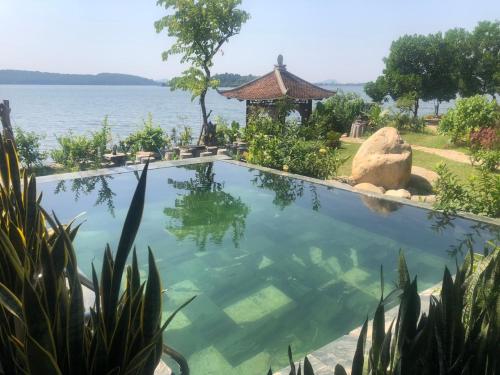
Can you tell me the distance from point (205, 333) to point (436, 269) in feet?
10.1

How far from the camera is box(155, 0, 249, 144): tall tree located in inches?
478

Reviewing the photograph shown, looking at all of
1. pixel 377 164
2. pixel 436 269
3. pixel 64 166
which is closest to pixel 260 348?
pixel 436 269

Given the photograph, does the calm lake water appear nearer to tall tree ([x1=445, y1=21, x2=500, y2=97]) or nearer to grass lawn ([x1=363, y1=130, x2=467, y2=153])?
tall tree ([x1=445, y1=21, x2=500, y2=97])

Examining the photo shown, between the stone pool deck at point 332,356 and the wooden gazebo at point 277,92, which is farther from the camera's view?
the wooden gazebo at point 277,92

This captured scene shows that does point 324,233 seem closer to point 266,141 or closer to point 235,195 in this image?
point 235,195

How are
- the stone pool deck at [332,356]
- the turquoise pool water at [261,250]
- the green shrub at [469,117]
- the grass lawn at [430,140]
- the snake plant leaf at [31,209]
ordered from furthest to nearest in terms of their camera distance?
the grass lawn at [430,140] → the green shrub at [469,117] → the turquoise pool water at [261,250] → the stone pool deck at [332,356] → the snake plant leaf at [31,209]

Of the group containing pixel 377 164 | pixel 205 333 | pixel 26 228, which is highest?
pixel 26 228

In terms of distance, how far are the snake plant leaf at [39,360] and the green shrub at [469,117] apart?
14.3 m

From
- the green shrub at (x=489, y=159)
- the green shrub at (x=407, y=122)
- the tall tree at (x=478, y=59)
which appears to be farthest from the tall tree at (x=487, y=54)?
the green shrub at (x=489, y=159)

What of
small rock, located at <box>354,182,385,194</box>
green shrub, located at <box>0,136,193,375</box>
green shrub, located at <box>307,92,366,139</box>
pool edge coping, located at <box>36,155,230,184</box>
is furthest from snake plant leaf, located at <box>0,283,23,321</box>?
green shrub, located at <box>307,92,366,139</box>

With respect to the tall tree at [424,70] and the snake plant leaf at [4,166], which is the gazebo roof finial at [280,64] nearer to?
the tall tree at [424,70]

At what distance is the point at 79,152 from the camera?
404 inches

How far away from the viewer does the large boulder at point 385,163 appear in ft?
28.6

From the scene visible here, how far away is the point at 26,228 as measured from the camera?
5.53 feet
